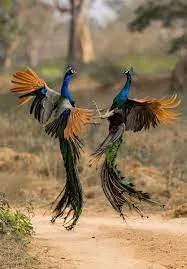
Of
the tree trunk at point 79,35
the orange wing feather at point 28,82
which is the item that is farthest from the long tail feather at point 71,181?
the tree trunk at point 79,35

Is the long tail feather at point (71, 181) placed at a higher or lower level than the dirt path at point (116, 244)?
higher

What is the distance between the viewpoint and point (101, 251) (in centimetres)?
902

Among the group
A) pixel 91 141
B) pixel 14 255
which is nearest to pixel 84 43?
pixel 91 141

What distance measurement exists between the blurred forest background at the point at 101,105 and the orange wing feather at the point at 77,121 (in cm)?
442

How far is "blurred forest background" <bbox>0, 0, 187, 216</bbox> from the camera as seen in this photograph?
47.2ft

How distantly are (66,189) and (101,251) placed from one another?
3.10 feet

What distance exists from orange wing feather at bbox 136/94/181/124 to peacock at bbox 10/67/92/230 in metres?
0.91

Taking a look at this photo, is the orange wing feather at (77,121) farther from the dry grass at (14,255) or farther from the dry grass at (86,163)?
the dry grass at (86,163)

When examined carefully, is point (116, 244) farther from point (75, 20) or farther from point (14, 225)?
point (75, 20)

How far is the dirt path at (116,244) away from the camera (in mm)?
8414

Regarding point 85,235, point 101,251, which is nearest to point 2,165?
point 85,235

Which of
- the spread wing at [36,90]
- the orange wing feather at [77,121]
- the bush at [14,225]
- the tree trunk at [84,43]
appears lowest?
the bush at [14,225]

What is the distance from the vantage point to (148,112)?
859 centimetres

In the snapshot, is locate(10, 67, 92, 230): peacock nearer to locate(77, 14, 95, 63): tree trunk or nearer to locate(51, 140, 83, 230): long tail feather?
locate(51, 140, 83, 230): long tail feather
